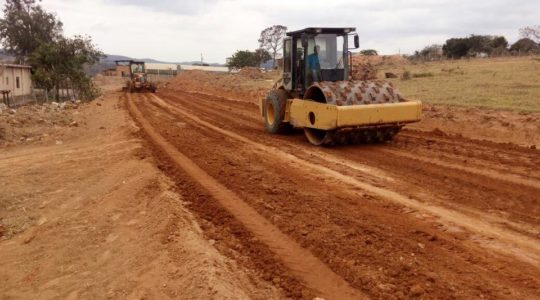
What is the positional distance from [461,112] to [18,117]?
14218 millimetres

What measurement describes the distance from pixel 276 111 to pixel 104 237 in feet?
24.5

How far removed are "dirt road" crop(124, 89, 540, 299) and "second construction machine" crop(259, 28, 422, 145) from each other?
50 centimetres

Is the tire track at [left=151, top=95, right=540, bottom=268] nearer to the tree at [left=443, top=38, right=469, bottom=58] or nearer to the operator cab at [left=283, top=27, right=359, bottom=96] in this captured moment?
the operator cab at [left=283, top=27, right=359, bottom=96]

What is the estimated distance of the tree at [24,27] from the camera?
5800 centimetres

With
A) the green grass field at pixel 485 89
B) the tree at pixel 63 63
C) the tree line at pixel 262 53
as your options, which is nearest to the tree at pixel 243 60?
the tree line at pixel 262 53

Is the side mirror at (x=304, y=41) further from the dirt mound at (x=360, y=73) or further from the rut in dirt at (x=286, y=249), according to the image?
the rut in dirt at (x=286, y=249)

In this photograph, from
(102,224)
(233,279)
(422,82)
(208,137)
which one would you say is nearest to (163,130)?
(208,137)

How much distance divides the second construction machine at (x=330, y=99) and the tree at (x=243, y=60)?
6979 centimetres

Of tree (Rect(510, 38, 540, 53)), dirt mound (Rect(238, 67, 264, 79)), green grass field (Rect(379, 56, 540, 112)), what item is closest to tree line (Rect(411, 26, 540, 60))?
tree (Rect(510, 38, 540, 53))

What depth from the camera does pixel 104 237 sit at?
243 inches

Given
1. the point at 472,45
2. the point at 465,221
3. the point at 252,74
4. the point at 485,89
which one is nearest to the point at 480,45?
the point at 472,45

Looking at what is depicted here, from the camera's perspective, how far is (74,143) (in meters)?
13.3

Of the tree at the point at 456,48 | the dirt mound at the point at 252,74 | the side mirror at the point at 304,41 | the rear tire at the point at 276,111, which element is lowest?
the rear tire at the point at 276,111

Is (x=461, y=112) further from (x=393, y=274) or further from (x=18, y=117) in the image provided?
(x=18, y=117)
